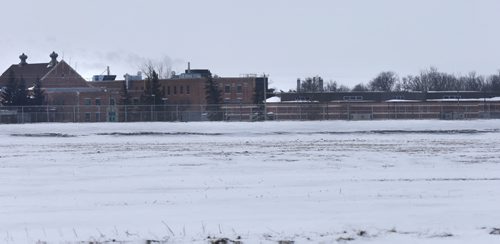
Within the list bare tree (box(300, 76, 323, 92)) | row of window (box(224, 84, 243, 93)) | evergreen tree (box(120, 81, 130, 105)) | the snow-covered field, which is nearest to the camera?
the snow-covered field

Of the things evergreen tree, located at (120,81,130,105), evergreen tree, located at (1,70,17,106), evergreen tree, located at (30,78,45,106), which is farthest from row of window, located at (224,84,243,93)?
evergreen tree, located at (1,70,17,106)

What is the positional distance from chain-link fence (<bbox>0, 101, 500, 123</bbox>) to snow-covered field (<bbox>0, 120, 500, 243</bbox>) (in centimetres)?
5218

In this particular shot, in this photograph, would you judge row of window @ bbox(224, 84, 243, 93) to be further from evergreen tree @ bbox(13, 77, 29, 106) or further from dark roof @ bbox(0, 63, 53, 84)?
evergreen tree @ bbox(13, 77, 29, 106)

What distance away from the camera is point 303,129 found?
6450 centimetres

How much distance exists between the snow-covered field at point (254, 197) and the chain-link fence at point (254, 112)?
171 feet

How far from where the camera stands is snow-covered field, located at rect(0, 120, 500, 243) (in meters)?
12.8

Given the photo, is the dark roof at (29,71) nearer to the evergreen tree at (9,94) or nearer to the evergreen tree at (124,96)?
the evergreen tree at (124,96)

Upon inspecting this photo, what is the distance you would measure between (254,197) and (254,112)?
7783 cm

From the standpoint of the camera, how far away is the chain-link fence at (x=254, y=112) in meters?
85.4

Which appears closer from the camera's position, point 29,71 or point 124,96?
point 124,96

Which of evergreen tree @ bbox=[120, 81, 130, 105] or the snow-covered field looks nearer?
the snow-covered field

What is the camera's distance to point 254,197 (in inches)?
690

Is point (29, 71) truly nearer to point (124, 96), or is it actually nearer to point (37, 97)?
point (124, 96)

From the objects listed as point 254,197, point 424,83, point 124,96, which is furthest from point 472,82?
point 254,197
